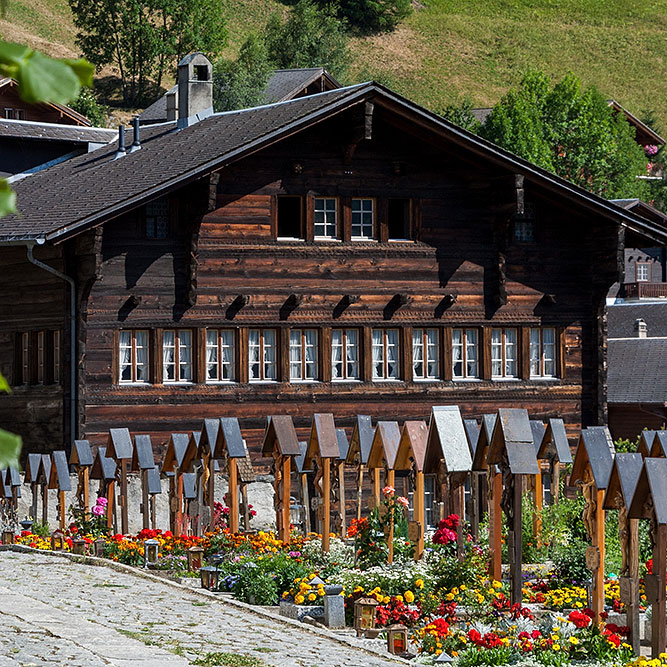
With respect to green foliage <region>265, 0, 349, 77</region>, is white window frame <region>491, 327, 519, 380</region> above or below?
below

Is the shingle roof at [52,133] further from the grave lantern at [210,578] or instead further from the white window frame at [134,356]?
the grave lantern at [210,578]

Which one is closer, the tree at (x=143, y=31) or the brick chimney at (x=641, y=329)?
the brick chimney at (x=641, y=329)

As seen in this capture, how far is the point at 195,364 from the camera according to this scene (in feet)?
88.9

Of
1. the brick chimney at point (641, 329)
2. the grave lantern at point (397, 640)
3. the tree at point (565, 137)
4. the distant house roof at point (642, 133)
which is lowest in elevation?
the grave lantern at point (397, 640)

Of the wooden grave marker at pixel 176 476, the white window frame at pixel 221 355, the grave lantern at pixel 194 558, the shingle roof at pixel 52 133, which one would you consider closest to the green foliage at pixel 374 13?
the shingle roof at pixel 52 133

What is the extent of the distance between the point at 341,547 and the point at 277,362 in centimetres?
987

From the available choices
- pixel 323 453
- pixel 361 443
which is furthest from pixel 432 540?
pixel 361 443

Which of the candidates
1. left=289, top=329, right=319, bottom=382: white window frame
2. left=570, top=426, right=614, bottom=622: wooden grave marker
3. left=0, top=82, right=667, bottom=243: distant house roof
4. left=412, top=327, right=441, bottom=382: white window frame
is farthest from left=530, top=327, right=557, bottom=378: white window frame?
left=570, top=426, right=614, bottom=622: wooden grave marker

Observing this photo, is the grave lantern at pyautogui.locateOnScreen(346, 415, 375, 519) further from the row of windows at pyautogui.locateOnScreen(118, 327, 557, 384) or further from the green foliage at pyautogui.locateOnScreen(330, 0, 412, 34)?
the green foliage at pyautogui.locateOnScreen(330, 0, 412, 34)

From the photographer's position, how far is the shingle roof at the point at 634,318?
48.3 m

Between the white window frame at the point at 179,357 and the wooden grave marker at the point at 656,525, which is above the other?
the white window frame at the point at 179,357

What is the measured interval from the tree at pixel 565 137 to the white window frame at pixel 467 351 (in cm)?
4173

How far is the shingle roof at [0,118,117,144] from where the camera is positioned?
35.7 meters

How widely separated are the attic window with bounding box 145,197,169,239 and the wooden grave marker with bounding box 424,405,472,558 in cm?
1008
